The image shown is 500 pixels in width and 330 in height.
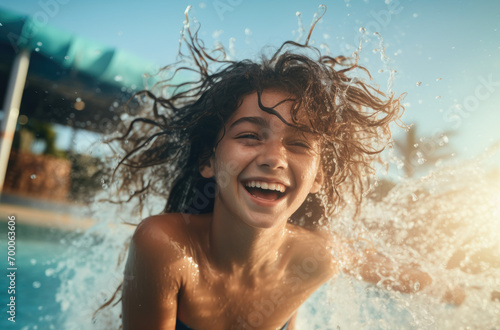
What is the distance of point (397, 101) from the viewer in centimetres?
224

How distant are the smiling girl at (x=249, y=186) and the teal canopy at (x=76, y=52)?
171 inches

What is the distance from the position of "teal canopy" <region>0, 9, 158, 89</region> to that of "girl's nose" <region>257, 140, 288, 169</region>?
5.06 meters

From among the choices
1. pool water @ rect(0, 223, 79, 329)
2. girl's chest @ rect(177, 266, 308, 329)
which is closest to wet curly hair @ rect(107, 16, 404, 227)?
girl's chest @ rect(177, 266, 308, 329)

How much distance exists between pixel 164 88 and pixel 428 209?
7.49 feet

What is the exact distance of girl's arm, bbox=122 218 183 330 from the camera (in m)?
1.66

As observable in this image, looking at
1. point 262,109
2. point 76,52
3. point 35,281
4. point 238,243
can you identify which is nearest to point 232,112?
point 262,109

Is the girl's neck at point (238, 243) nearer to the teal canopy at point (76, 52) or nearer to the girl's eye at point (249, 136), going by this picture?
the girl's eye at point (249, 136)

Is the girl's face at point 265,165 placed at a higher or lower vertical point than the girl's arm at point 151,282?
higher

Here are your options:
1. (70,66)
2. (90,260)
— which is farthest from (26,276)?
(70,66)

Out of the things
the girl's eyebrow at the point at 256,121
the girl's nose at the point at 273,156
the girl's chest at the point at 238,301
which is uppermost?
the girl's eyebrow at the point at 256,121

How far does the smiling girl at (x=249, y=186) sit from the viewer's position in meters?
1.71

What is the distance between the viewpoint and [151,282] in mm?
→ 1654

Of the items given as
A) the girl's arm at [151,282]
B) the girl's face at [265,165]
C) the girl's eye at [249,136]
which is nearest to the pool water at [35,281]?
the girl's arm at [151,282]

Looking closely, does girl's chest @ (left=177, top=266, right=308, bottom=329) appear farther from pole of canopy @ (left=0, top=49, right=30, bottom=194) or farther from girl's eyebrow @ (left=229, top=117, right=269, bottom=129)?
pole of canopy @ (left=0, top=49, right=30, bottom=194)
